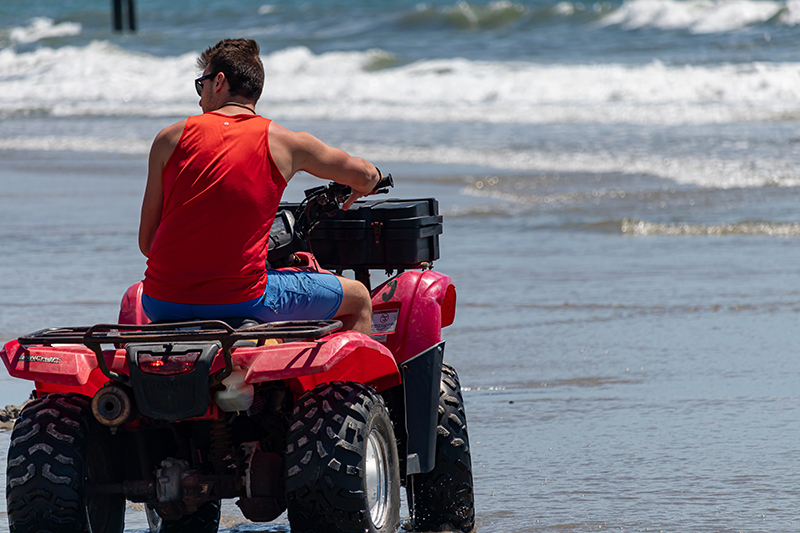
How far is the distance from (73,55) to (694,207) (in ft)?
84.5

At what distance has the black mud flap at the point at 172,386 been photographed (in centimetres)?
274

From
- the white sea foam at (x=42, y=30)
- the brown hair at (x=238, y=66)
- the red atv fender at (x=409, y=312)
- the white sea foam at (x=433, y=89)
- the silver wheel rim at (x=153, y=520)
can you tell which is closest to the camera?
the brown hair at (x=238, y=66)

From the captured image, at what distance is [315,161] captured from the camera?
316 centimetres

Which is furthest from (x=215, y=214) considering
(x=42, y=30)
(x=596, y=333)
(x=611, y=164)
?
(x=42, y=30)

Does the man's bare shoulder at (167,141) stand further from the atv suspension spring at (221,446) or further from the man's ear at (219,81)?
the atv suspension spring at (221,446)

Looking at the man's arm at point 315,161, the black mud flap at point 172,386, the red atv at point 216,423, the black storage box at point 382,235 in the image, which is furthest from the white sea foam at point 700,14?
the black mud flap at point 172,386

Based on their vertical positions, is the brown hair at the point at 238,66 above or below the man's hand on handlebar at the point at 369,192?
above

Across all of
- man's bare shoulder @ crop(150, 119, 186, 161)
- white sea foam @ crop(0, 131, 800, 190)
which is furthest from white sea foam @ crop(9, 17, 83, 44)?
man's bare shoulder @ crop(150, 119, 186, 161)

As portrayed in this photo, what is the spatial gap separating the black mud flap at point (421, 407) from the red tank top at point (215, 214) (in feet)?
2.16

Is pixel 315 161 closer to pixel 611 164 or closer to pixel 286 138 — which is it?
pixel 286 138

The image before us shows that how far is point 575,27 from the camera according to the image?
3497cm

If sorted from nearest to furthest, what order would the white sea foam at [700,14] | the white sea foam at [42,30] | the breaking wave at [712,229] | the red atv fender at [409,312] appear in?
1. the red atv fender at [409,312]
2. the breaking wave at [712,229]
3. the white sea foam at [700,14]
4. the white sea foam at [42,30]

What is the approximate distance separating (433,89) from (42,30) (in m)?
21.6

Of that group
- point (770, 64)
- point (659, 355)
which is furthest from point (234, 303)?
point (770, 64)
